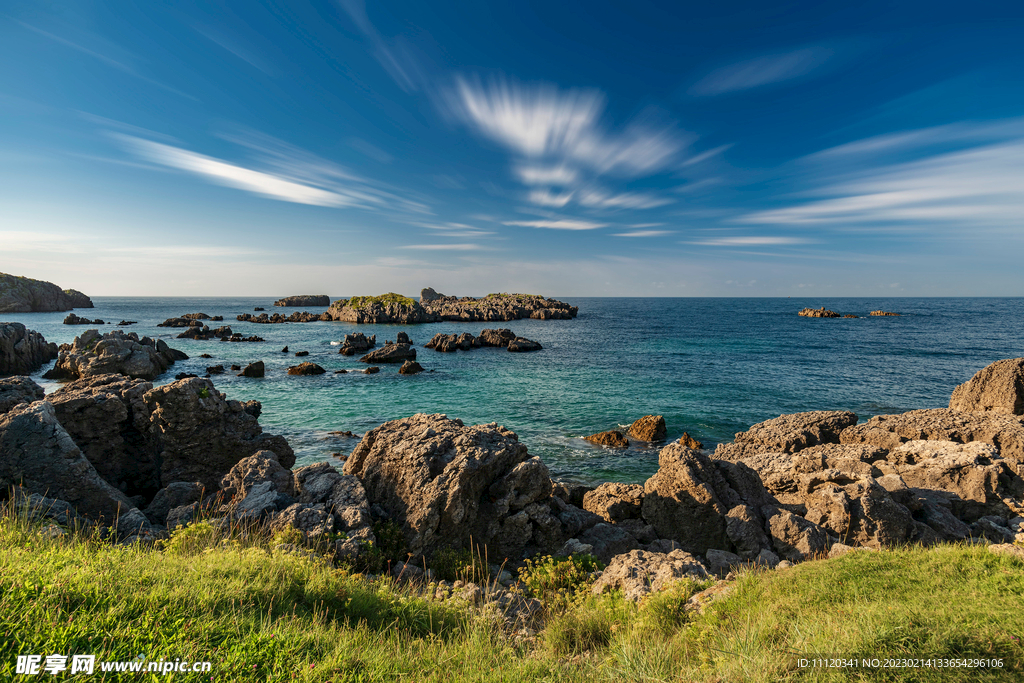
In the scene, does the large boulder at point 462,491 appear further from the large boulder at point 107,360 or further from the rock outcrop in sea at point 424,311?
the rock outcrop in sea at point 424,311

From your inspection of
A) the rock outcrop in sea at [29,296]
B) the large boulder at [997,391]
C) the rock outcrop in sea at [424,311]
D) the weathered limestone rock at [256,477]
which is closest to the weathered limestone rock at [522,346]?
the large boulder at [997,391]

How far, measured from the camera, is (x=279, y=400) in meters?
35.8

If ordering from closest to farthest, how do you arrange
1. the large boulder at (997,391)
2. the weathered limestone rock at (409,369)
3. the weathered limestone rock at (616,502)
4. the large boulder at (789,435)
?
the weathered limestone rock at (616,502) → the large boulder at (789,435) → the large boulder at (997,391) → the weathered limestone rock at (409,369)

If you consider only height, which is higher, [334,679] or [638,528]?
[334,679]

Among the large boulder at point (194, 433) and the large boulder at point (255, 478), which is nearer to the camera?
the large boulder at point (255, 478)

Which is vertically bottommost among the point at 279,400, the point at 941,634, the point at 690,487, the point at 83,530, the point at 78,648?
the point at 279,400

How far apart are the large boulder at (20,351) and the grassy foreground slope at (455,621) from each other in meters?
59.0

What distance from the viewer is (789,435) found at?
21438mm

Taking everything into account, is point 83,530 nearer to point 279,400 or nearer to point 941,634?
point 941,634

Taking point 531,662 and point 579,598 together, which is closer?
point 531,662

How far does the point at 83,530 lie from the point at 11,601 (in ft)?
18.9

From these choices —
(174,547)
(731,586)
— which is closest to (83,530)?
(174,547)

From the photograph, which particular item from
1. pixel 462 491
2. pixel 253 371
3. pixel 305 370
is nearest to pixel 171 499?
pixel 462 491

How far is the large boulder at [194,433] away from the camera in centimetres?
1423
